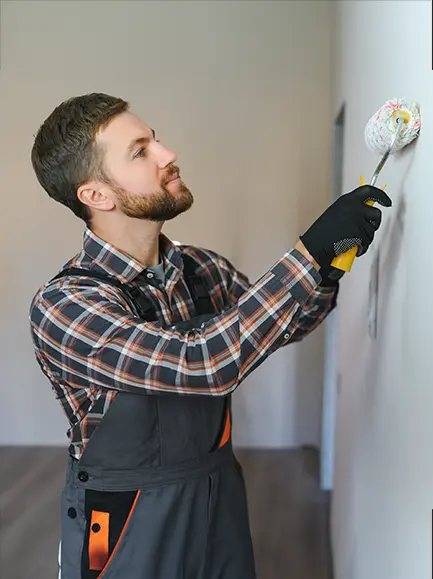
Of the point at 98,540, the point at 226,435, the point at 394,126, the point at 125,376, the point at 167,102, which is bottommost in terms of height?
the point at 98,540

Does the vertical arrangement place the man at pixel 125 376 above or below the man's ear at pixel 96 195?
below

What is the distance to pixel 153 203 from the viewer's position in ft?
3.03

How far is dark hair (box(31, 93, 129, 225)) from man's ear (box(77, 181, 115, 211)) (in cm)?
1

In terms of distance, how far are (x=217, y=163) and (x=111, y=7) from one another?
1.27ft

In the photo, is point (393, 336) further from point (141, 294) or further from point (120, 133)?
point (120, 133)

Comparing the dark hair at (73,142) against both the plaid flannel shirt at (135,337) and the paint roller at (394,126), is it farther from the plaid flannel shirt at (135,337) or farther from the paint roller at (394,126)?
the paint roller at (394,126)

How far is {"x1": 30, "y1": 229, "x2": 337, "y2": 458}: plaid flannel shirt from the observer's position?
2.46ft

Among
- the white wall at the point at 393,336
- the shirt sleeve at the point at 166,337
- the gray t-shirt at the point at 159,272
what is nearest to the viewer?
the white wall at the point at 393,336

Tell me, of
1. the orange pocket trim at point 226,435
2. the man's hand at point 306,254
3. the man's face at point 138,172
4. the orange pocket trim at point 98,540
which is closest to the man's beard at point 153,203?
the man's face at point 138,172

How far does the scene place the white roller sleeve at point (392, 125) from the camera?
69 centimetres

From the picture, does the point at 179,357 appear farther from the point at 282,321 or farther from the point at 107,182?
the point at 107,182

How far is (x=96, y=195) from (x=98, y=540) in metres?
0.57

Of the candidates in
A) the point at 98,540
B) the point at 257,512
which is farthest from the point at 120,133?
the point at 257,512

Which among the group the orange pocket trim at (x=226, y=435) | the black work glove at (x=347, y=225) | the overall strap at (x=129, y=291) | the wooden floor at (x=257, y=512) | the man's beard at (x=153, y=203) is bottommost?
the wooden floor at (x=257, y=512)
